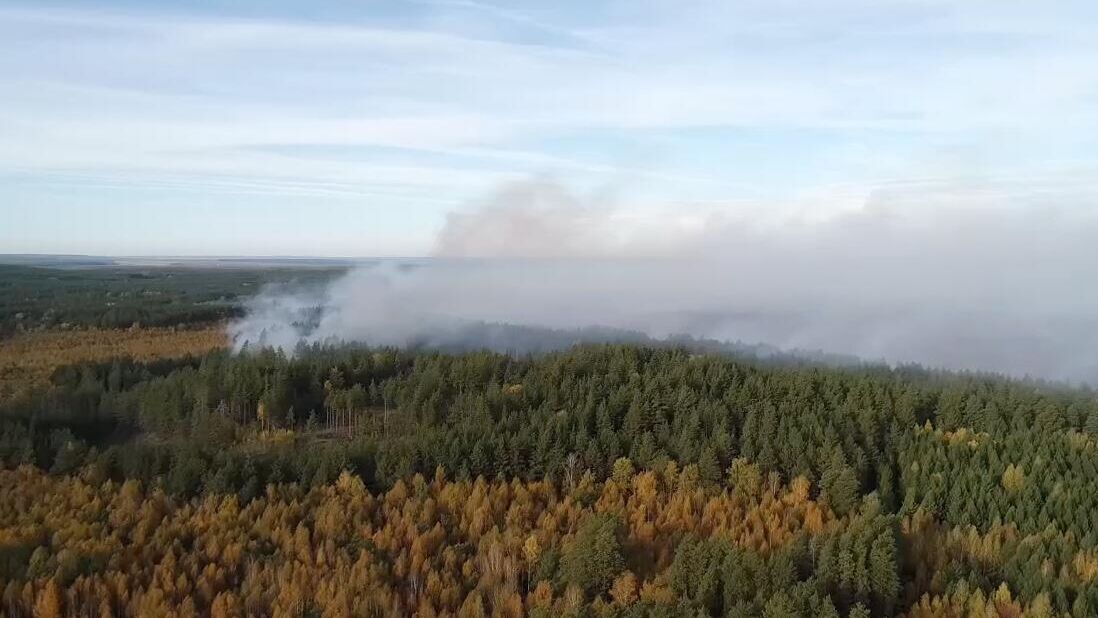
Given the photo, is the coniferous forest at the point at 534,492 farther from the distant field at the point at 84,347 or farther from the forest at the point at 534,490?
the distant field at the point at 84,347

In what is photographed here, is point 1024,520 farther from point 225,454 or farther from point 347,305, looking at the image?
point 347,305

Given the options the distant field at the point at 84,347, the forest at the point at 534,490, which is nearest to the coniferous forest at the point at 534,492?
the forest at the point at 534,490

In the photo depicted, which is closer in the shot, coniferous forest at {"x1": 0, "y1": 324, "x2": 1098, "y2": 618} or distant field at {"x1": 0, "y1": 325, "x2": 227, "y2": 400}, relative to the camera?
coniferous forest at {"x1": 0, "y1": 324, "x2": 1098, "y2": 618}

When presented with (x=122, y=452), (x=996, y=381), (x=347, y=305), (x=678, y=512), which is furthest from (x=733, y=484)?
(x=347, y=305)

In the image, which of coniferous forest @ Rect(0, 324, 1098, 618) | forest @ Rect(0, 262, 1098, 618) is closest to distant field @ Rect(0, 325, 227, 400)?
forest @ Rect(0, 262, 1098, 618)

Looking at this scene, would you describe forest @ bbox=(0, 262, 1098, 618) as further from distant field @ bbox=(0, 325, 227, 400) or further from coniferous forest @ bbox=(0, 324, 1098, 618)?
distant field @ bbox=(0, 325, 227, 400)

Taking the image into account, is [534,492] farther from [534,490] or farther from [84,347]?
[84,347]
